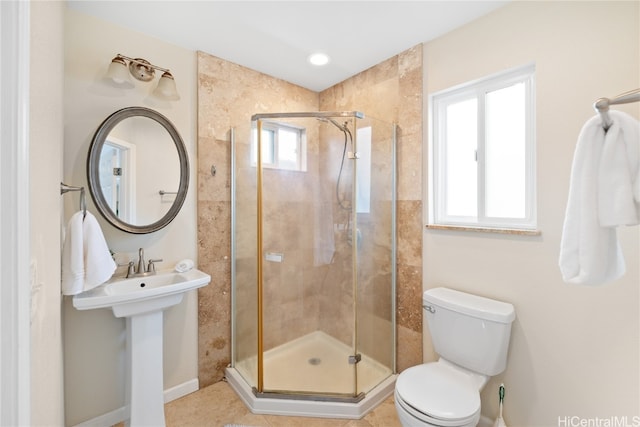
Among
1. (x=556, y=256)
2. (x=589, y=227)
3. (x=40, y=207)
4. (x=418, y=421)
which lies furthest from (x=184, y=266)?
(x=556, y=256)

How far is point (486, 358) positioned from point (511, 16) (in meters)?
1.87

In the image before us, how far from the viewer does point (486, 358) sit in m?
1.47

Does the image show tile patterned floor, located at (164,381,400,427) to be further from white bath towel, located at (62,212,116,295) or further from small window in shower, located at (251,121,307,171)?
small window in shower, located at (251,121,307,171)

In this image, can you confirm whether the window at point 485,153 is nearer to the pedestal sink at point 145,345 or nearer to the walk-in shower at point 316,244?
the walk-in shower at point 316,244

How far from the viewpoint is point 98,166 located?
1604mm

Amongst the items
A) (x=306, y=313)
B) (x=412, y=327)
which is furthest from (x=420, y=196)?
(x=306, y=313)

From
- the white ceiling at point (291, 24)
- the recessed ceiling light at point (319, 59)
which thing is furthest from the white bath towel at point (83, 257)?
the recessed ceiling light at point (319, 59)

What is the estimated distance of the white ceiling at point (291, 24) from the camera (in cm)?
156

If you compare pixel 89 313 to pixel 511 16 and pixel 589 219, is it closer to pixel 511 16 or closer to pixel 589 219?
pixel 589 219

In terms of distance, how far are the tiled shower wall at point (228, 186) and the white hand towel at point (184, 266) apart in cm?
14

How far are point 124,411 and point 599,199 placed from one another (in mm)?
2541

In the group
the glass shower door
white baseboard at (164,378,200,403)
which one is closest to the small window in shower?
the glass shower door

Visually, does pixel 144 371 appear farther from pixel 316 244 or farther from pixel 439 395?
pixel 439 395

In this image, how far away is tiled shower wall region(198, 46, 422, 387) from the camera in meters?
1.96
